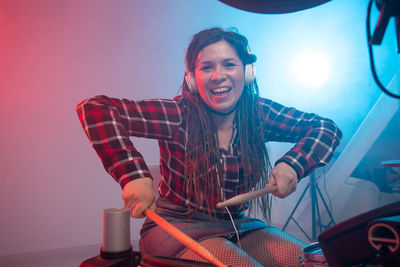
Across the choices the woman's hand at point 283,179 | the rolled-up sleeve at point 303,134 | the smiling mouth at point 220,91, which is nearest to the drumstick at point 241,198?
the woman's hand at point 283,179

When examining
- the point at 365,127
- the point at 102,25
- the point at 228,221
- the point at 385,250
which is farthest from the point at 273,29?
the point at 385,250

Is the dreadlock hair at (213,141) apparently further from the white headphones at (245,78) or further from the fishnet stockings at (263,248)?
the fishnet stockings at (263,248)

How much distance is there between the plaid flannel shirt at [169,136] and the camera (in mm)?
731

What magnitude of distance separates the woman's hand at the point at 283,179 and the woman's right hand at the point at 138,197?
13.5 inches

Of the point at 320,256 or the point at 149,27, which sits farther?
the point at 149,27

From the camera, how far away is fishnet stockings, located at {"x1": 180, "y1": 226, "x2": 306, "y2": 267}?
688 mm

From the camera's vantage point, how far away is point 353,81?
2.33 meters

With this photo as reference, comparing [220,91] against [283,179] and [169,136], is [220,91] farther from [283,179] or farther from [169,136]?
[283,179]

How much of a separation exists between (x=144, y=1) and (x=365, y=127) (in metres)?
1.88

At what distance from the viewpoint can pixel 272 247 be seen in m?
0.83

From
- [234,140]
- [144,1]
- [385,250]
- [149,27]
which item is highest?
[144,1]

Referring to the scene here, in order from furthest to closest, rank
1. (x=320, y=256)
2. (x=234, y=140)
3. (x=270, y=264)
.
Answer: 1. (x=234, y=140)
2. (x=270, y=264)
3. (x=320, y=256)

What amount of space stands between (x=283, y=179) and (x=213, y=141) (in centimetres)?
27

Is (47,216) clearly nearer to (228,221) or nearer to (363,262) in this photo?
(228,221)
